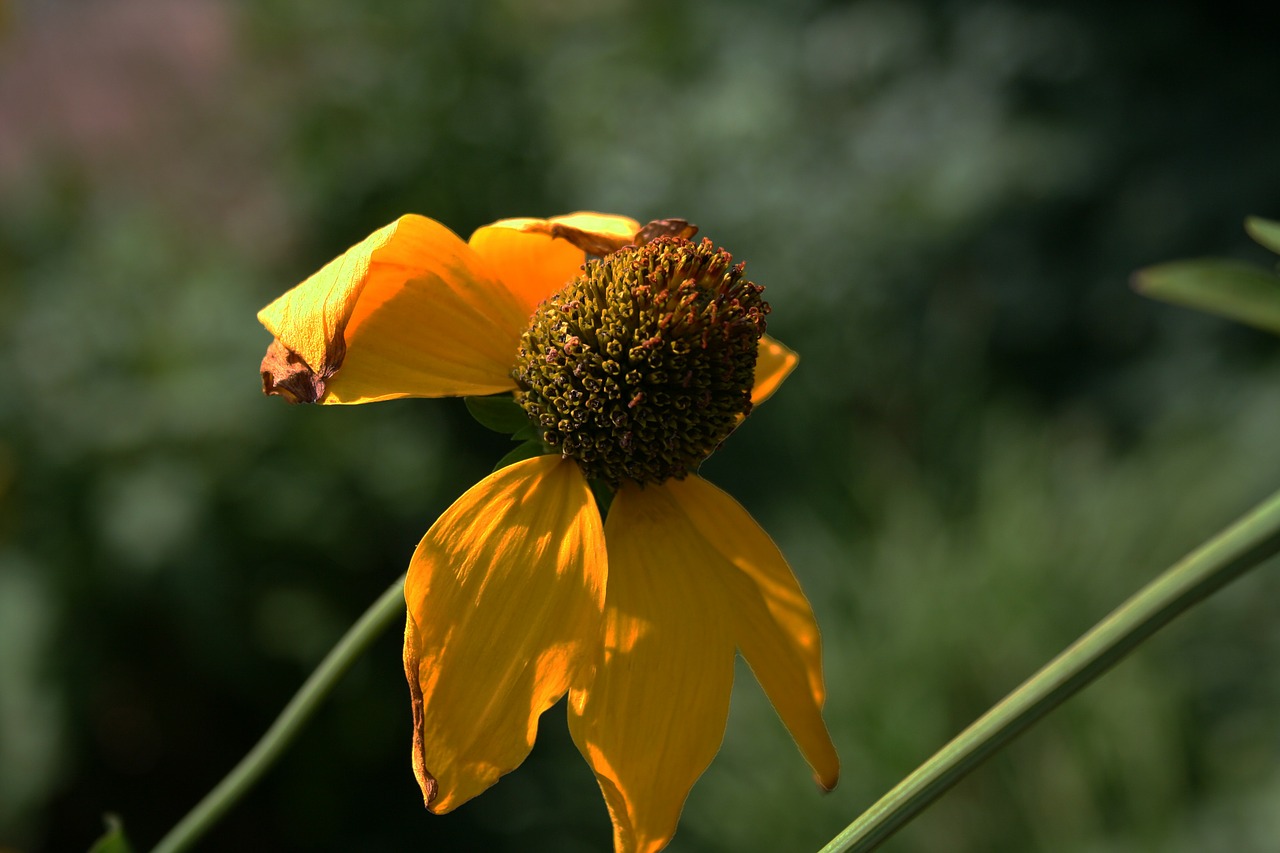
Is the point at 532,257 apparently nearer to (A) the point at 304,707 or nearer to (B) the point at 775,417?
(A) the point at 304,707

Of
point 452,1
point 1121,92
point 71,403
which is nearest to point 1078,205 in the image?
point 1121,92

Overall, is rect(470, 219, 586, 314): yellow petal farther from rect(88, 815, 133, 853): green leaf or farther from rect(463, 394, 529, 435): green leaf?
rect(88, 815, 133, 853): green leaf

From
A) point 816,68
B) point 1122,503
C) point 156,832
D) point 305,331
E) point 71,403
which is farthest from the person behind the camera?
point 816,68

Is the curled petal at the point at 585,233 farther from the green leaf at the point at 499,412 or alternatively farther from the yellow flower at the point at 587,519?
the green leaf at the point at 499,412

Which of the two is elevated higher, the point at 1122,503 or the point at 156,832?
the point at 1122,503

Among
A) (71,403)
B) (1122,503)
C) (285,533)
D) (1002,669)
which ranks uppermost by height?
(71,403)

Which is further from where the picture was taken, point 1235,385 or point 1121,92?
point 1121,92

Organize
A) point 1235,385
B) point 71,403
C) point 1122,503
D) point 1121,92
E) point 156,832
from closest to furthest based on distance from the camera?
1. point 71,403
2. point 156,832
3. point 1122,503
4. point 1235,385
5. point 1121,92

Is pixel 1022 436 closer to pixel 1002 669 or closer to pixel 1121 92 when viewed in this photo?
pixel 1002 669
